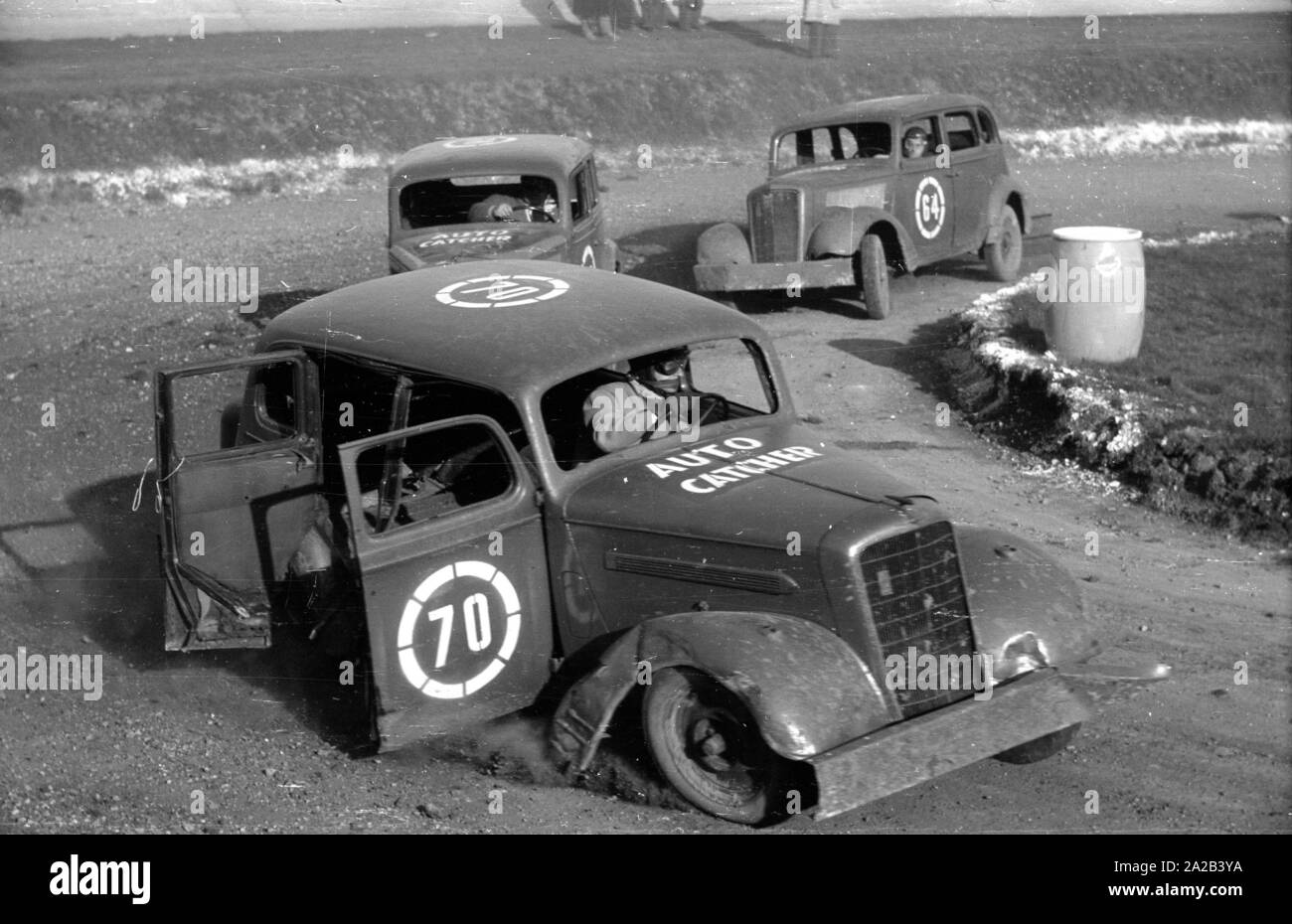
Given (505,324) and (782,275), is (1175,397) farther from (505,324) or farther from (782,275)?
(505,324)

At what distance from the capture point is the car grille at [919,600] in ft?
15.0

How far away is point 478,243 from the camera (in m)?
10.4

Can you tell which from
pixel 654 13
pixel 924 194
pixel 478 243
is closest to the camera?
pixel 478 243

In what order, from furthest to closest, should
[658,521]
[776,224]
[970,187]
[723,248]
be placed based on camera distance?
1. [970,187]
2. [723,248]
3. [776,224]
4. [658,521]

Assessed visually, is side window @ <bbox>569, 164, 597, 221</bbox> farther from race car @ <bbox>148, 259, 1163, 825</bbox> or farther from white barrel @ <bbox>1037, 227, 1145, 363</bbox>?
race car @ <bbox>148, 259, 1163, 825</bbox>

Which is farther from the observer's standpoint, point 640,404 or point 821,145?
point 821,145

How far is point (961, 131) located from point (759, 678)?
10186mm

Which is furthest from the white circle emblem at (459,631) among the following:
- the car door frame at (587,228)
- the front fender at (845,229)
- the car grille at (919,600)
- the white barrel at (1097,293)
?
the front fender at (845,229)

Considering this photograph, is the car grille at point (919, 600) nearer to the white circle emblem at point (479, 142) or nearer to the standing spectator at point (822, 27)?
the white circle emblem at point (479, 142)

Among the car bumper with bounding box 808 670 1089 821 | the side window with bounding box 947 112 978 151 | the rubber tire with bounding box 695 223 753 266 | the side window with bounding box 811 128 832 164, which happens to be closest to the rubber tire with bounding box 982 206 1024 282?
the side window with bounding box 947 112 978 151

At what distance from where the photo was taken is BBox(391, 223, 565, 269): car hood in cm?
1028

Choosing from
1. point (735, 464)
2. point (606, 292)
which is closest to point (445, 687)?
point (735, 464)

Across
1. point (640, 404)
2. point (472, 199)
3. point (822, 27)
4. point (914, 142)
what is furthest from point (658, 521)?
point (822, 27)

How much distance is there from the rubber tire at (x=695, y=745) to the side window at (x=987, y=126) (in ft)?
34.2
